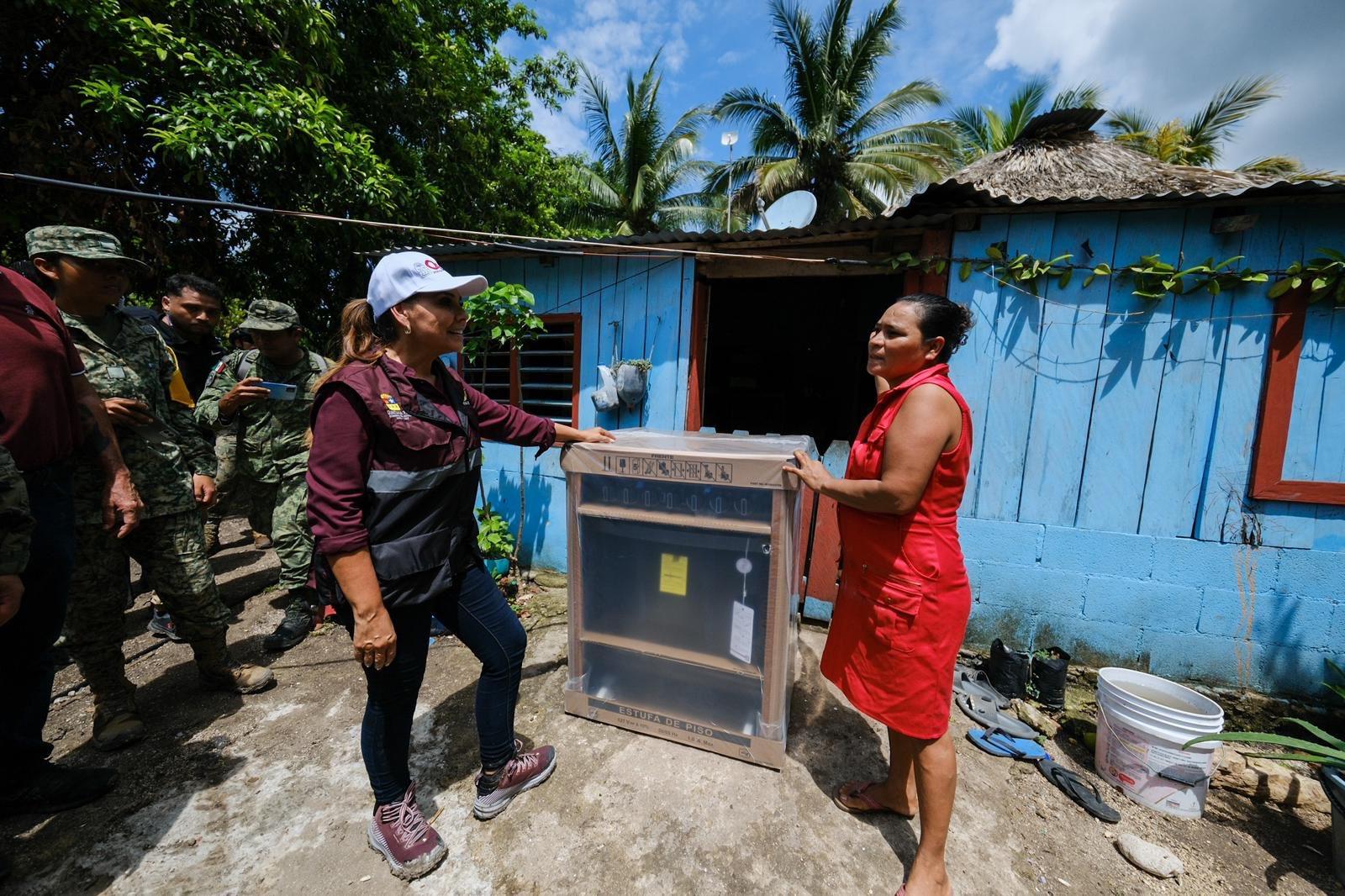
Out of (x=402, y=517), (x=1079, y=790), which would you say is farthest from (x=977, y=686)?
(x=402, y=517)

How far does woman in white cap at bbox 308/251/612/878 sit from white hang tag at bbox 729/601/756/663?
36.0 inches

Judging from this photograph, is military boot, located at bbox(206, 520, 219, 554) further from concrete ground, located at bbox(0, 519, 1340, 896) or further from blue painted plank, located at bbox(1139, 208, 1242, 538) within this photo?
blue painted plank, located at bbox(1139, 208, 1242, 538)

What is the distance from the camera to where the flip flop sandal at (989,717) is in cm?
272

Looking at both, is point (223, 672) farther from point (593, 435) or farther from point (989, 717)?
point (989, 717)

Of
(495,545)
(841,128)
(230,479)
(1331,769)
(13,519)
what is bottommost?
(1331,769)

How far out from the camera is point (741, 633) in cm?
218

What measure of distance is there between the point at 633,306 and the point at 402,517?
2989mm

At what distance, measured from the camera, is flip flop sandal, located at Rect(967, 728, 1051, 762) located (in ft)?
8.32

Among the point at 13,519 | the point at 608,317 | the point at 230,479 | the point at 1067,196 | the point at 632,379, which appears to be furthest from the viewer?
the point at 608,317

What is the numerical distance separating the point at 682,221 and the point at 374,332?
46.8 ft

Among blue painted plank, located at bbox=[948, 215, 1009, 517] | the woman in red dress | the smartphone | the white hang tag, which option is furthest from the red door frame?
the smartphone

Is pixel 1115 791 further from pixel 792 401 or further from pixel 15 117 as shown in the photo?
pixel 15 117

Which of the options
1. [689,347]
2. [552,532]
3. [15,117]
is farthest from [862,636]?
[15,117]

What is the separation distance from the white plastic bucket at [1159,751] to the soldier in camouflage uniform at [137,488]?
4.58m
